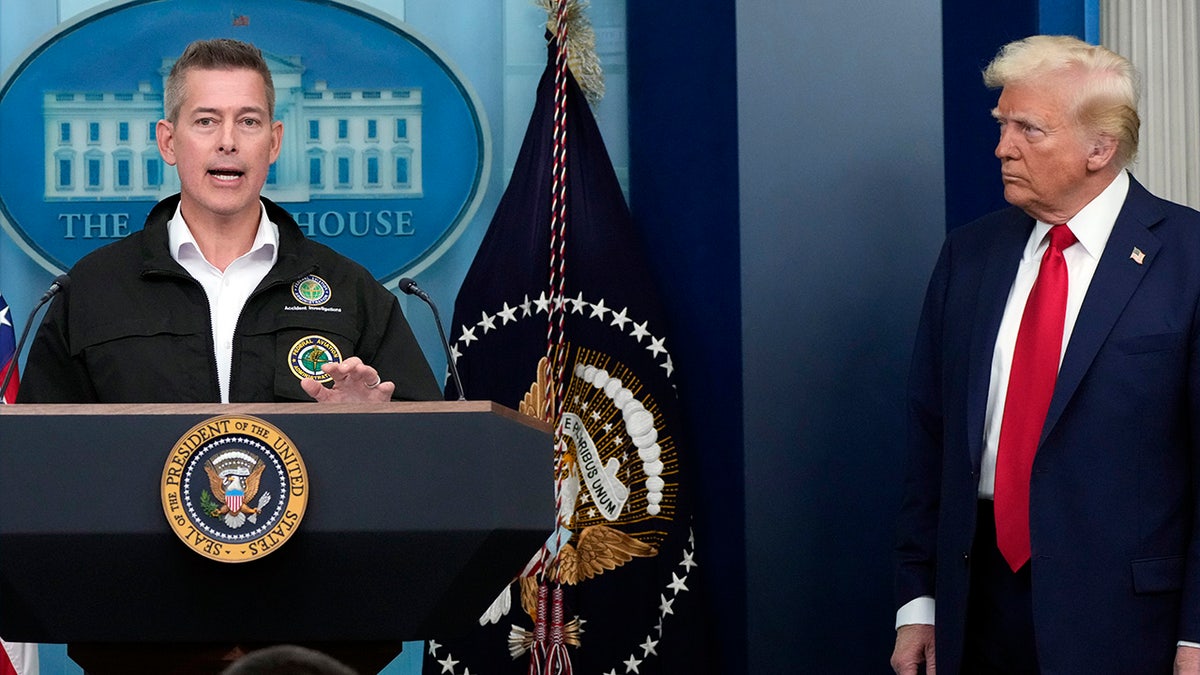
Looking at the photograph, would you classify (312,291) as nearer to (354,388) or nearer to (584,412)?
(354,388)

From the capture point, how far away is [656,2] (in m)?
3.48

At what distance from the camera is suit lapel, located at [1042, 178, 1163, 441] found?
218cm

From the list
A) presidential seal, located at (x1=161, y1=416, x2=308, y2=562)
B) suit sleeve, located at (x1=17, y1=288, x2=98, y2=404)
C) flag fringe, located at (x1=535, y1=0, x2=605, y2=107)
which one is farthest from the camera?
flag fringe, located at (x1=535, y1=0, x2=605, y2=107)

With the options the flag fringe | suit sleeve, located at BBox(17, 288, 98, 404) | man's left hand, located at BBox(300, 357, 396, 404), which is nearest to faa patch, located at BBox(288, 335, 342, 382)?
man's left hand, located at BBox(300, 357, 396, 404)

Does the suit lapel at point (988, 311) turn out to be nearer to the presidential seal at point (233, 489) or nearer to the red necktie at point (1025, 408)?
the red necktie at point (1025, 408)

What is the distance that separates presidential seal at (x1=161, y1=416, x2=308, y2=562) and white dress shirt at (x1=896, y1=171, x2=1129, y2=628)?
117 centimetres

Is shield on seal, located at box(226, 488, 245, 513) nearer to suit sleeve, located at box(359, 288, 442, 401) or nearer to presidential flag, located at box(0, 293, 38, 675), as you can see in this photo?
suit sleeve, located at box(359, 288, 442, 401)

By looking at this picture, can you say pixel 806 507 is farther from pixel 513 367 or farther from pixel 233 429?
pixel 233 429

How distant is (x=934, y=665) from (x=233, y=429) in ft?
4.35

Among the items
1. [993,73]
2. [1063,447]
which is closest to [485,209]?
[993,73]

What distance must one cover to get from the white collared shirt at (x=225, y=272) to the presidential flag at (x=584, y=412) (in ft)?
3.70

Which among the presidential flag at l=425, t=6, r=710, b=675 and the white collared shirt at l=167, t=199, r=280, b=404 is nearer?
the white collared shirt at l=167, t=199, r=280, b=404

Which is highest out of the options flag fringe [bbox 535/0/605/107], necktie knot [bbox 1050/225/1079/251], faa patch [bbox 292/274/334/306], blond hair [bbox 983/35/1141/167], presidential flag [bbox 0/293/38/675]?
flag fringe [bbox 535/0/605/107]

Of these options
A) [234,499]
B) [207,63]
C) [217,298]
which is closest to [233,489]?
[234,499]
